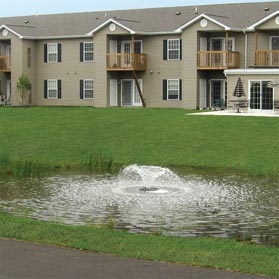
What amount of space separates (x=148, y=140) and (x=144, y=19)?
22562 millimetres

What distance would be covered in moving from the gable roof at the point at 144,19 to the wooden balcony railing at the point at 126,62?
170 centimetres

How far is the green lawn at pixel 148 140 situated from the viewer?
1096 inches

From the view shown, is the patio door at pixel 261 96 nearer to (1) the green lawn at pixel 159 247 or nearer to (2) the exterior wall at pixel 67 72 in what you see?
(2) the exterior wall at pixel 67 72

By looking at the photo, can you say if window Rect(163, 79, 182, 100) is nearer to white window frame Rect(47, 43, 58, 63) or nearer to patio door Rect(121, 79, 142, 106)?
patio door Rect(121, 79, 142, 106)

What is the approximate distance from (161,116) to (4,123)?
807 cm

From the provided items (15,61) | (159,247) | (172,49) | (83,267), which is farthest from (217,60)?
(83,267)

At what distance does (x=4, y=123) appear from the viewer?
3716 cm

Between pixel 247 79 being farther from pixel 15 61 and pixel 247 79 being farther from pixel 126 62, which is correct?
pixel 15 61

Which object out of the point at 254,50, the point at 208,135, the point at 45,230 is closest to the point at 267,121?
the point at 208,135

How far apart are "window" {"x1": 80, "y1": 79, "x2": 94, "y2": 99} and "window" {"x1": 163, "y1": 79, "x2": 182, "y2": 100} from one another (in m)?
5.95

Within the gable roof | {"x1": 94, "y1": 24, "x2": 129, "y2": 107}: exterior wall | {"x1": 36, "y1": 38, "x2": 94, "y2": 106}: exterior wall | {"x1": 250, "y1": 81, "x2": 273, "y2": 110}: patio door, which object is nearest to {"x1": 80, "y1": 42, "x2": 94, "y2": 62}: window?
{"x1": 36, "y1": 38, "x2": 94, "y2": 106}: exterior wall

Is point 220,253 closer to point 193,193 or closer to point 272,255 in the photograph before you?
point 272,255

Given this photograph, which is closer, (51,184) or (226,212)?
(226,212)

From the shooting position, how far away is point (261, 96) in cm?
4119
